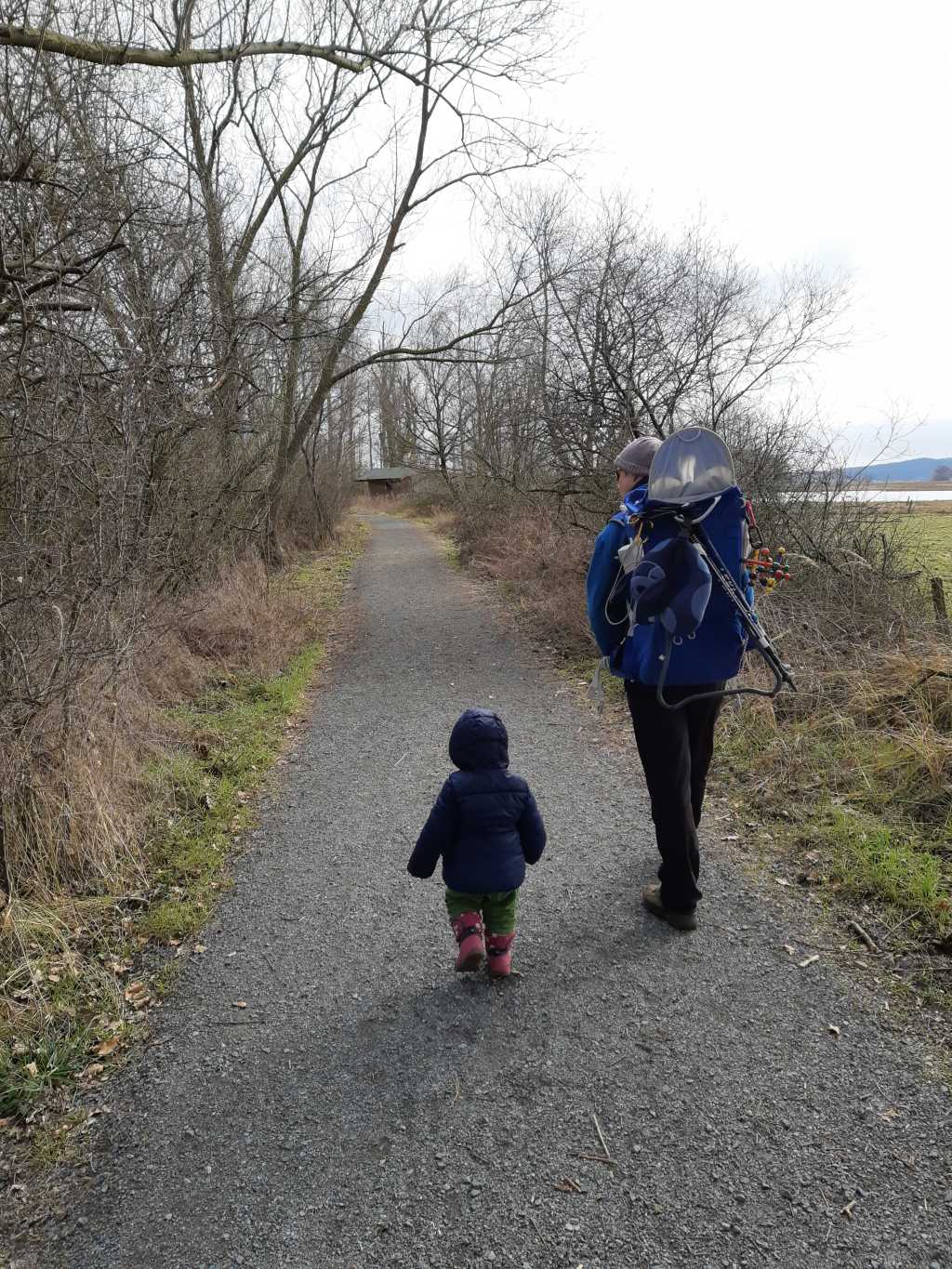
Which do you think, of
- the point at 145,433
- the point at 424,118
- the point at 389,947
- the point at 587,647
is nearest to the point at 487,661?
the point at 587,647

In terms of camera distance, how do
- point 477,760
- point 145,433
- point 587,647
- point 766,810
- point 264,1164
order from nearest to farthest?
point 264,1164 → point 477,760 → point 766,810 → point 145,433 → point 587,647

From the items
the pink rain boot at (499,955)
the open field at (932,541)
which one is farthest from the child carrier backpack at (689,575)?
the open field at (932,541)

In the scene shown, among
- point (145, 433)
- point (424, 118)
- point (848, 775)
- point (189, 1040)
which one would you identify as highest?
point (424, 118)

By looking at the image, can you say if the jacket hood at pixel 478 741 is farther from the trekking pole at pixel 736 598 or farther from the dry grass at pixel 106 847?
the dry grass at pixel 106 847

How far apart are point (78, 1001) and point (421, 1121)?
1.63 meters

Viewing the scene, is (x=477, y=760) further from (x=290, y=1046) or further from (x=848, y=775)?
(x=848, y=775)

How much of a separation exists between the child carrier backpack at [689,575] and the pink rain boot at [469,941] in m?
1.20

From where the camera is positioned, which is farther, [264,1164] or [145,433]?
[145,433]

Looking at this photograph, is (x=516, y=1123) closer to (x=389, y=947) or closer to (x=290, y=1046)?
(x=290, y=1046)

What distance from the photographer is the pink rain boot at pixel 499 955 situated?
317 centimetres

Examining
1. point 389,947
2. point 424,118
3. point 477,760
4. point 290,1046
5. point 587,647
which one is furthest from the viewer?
point 424,118

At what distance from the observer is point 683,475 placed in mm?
3027

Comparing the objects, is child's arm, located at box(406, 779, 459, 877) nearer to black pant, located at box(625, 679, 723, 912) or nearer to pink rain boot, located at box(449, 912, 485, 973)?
pink rain boot, located at box(449, 912, 485, 973)

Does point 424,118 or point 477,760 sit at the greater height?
point 424,118
